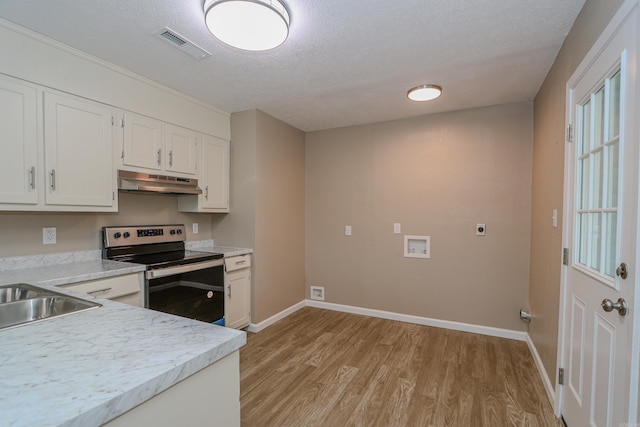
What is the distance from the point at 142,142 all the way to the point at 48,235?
3.27ft

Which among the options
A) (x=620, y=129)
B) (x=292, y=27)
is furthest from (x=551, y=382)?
(x=292, y=27)

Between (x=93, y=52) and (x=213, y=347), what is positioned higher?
(x=93, y=52)

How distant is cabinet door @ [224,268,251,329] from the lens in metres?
3.04

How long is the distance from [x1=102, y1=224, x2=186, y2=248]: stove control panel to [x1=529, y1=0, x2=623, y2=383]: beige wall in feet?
10.9

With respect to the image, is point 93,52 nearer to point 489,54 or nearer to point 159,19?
point 159,19

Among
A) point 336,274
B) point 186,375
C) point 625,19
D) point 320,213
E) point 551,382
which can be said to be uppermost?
point 625,19

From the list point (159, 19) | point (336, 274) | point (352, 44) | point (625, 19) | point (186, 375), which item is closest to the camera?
point (186, 375)

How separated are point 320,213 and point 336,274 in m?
0.85

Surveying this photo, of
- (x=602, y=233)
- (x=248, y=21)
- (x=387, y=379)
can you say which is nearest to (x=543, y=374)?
(x=387, y=379)

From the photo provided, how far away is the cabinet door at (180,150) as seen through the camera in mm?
2811

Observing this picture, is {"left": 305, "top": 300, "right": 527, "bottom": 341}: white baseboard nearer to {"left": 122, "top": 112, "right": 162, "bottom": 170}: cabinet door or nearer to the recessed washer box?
the recessed washer box

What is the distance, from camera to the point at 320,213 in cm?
412

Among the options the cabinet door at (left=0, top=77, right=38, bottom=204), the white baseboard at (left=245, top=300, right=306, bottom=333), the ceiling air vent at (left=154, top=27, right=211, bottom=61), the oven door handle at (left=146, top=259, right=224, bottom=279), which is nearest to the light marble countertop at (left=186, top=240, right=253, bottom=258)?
the oven door handle at (left=146, top=259, right=224, bottom=279)

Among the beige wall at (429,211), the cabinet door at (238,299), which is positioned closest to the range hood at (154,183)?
the cabinet door at (238,299)
